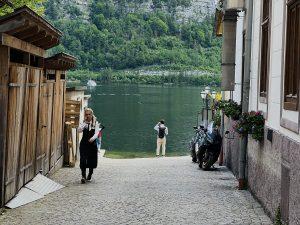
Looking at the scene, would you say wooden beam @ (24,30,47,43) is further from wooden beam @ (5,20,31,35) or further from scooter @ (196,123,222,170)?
scooter @ (196,123,222,170)

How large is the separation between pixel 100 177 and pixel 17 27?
6.30 meters

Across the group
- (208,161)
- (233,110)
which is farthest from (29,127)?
(208,161)

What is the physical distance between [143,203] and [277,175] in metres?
2.55

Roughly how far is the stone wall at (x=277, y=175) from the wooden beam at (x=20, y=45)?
398 cm

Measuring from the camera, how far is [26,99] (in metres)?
10.3

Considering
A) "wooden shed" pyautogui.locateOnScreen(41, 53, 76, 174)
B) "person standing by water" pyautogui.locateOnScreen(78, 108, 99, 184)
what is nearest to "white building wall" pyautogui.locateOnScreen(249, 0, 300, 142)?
"person standing by water" pyautogui.locateOnScreen(78, 108, 99, 184)

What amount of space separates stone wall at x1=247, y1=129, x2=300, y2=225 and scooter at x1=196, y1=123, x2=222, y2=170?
4.36 m

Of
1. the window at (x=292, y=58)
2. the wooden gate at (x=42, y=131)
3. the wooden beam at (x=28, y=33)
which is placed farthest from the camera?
the wooden gate at (x=42, y=131)

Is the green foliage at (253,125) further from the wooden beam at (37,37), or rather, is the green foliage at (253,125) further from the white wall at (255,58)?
the wooden beam at (37,37)

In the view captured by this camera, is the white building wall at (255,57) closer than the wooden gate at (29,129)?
No

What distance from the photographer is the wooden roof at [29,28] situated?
807 cm

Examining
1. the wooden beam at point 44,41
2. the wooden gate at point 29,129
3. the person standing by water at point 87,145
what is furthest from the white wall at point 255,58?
the wooden gate at point 29,129

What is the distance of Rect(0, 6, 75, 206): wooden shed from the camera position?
8500mm

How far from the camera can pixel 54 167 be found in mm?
14211
